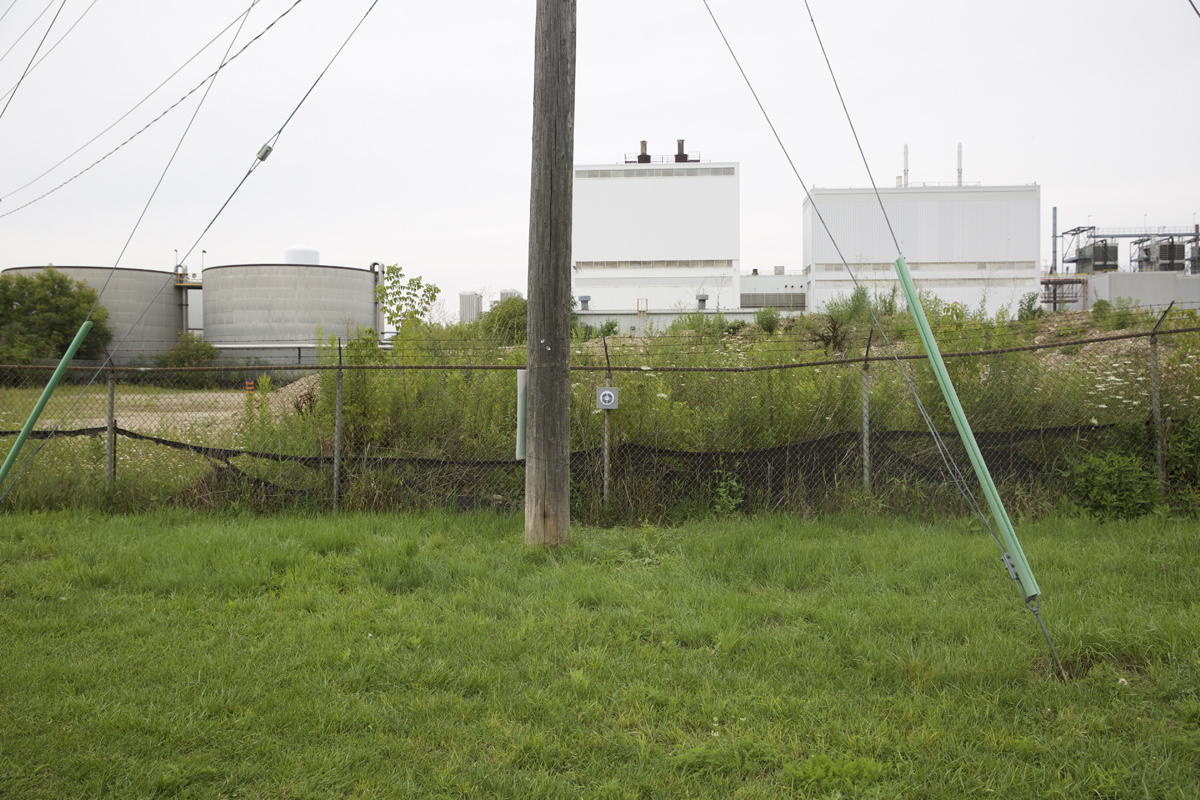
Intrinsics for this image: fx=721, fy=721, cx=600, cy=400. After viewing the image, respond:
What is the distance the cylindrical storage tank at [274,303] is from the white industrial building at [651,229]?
1961 centimetres

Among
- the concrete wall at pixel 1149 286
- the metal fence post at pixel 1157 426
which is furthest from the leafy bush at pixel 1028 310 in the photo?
the concrete wall at pixel 1149 286

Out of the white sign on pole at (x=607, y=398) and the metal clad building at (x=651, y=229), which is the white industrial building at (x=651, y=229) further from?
the white sign on pole at (x=607, y=398)

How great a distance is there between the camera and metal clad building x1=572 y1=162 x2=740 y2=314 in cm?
6006

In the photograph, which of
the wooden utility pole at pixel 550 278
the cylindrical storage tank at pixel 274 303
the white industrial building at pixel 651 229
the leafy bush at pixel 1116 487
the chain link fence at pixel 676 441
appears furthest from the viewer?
the white industrial building at pixel 651 229

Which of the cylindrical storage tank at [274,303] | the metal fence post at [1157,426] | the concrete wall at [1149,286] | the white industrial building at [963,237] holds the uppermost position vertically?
the white industrial building at [963,237]

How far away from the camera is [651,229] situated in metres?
60.9

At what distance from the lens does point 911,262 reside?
58.8 meters

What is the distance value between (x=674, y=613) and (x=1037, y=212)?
6647cm

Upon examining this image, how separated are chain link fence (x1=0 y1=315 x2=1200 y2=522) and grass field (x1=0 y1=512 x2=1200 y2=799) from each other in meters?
1.09

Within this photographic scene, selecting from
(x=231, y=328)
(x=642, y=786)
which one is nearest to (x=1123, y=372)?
(x=642, y=786)

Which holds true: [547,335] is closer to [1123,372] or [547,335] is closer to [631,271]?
[1123,372]

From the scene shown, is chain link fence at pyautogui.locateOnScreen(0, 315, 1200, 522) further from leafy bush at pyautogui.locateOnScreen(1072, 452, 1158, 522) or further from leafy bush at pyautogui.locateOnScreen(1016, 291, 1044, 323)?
leafy bush at pyautogui.locateOnScreen(1016, 291, 1044, 323)

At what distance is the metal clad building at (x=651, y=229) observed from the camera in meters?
60.1

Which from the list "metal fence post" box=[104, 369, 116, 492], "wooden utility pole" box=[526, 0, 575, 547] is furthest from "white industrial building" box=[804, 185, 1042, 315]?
"metal fence post" box=[104, 369, 116, 492]
